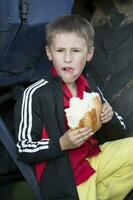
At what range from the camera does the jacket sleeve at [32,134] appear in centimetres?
243

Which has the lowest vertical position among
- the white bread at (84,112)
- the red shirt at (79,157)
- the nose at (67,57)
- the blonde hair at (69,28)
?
the red shirt at (79,157)

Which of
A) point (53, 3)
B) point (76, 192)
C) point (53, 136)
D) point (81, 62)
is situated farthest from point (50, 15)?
point (76, 192)

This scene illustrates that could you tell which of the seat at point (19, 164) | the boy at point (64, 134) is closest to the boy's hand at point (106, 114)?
the boy at point (64, 134)

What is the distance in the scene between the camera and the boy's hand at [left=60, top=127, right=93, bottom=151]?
238 centimetres

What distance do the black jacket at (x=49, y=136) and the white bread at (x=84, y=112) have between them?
6 centimetres

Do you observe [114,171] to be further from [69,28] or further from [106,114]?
[69,28]

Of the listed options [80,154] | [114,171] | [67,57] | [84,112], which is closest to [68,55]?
[67,57]

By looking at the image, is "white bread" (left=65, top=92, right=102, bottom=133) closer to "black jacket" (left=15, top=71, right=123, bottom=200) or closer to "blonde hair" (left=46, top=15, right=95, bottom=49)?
"black jacket" (left=15, top=71, right=123, bottom=200)

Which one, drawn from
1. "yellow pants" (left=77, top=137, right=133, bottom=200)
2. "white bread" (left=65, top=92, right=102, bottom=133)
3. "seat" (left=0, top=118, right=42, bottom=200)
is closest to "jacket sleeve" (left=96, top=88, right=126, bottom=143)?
"yellow pants" (left=77, top=137, right=133, bottom=200)

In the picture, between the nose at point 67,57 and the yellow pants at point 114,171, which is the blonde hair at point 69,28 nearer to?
the nose at point 67,57

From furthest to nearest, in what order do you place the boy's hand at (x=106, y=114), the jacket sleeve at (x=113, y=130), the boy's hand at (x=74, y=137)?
1. the jacket sleeve at (x=113, y=130)
2. the boy's hand at (x=106, y=114)
3. the boy's hand at (x=74, y=137)

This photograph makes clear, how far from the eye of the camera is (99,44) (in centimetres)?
286

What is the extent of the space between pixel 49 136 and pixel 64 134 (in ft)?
0.20

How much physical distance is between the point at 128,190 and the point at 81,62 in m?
0.46
